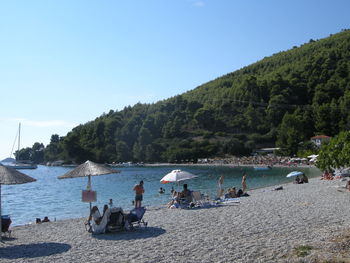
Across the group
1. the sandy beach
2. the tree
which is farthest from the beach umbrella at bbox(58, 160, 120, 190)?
the tree

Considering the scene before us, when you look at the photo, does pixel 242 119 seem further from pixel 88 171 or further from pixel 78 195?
pixel 88 171

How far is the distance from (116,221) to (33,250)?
2510 mm

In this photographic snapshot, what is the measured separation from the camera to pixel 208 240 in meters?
8.71

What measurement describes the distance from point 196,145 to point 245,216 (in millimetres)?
100582

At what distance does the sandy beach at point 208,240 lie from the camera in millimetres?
7188

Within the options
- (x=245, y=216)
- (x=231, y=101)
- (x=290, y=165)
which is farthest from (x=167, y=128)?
(x=245, y=216)

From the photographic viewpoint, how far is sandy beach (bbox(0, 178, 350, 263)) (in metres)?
7.19

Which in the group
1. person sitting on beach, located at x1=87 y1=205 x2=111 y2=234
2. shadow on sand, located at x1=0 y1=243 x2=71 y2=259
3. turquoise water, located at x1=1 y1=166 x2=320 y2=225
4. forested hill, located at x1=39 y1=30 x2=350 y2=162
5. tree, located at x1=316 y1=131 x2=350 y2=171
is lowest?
turquoise water, located at x1=1 y1=166 x2=320 y2=225

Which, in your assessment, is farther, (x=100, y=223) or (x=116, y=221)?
(x=116, y=221)

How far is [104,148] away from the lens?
137 metres

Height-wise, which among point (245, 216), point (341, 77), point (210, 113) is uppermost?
point (341, 77)

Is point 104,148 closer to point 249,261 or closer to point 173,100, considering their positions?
point 173,100

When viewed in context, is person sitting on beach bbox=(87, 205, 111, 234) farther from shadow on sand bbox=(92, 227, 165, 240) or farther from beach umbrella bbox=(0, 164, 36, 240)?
beach umbrella bbox=(0, 164, 36, 240)

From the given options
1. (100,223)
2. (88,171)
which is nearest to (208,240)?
(100,223)
